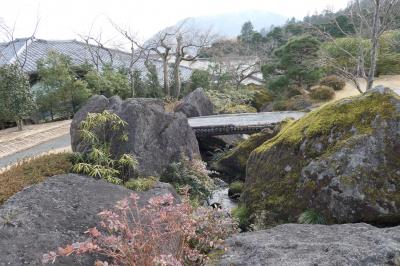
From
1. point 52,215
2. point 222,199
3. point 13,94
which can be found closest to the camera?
point 52,215

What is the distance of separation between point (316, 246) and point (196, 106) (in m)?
12.4

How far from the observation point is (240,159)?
10.0 meters

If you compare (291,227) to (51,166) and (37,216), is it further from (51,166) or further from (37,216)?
(51,166)

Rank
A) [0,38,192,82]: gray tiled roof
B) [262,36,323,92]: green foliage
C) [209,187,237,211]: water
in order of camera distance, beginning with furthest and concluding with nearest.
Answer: [0,38,192,82]: gray tiled roof, [262,36,323,92]: green foliage, [209,187,237,211]: water

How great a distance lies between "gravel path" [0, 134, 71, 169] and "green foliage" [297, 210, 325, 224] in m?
Result: 8.45

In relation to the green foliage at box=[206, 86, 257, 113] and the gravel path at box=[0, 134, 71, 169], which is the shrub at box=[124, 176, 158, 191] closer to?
the gravel path at box=[0, 134, 71, 169]

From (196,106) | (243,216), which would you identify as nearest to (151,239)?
(243,216)

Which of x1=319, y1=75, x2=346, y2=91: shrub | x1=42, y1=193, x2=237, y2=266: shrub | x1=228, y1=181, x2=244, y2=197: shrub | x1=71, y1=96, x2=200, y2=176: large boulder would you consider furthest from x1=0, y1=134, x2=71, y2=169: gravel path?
x1=319, y1=75, x2=346, y2=91: shrub

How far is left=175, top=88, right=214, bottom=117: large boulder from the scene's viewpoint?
15.8 metres

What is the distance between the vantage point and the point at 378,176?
503 cm

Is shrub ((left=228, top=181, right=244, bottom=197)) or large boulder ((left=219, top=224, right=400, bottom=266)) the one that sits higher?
large boulder ((left=219, top=224, right=400, bottom=266))

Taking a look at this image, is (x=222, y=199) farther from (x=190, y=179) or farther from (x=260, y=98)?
(x=260, y=98)

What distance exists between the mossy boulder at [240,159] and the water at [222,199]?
3.05 feet

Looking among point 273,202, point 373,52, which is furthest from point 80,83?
point 273,202
